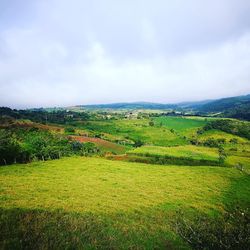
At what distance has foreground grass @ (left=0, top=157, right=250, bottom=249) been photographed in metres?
10.8

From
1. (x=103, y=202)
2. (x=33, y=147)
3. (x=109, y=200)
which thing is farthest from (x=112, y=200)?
(x=33, y=147)

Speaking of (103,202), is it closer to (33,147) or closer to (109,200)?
(109,200)

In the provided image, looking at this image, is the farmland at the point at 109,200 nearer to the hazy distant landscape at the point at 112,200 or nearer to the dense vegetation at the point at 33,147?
the hazy distant landscape at the point at 112,200

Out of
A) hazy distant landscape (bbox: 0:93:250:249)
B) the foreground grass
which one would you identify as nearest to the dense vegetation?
hazy distant landscape (bbox: 0:93:250:249)

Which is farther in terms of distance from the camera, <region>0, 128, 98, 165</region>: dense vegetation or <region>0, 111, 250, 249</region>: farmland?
<region>0, 128, 98, 165</region>: dense vegetation

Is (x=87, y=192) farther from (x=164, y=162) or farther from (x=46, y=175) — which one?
(x=164, y=162)

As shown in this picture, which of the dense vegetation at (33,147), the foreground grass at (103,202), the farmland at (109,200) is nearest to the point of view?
the foreground grass at (103,202)

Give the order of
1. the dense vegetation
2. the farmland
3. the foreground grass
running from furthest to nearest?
the dense vegetation
the farmland
the foreground grass

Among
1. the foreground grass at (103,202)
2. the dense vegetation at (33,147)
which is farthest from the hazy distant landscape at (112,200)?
the dense vegetation at (33,147)

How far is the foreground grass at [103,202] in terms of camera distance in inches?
425

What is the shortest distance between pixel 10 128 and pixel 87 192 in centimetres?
5798

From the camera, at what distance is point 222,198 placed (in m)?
Result: 32.6

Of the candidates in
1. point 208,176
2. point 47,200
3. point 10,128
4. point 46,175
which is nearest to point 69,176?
point 46,175

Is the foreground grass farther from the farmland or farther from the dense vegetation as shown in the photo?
the dense vegetation
